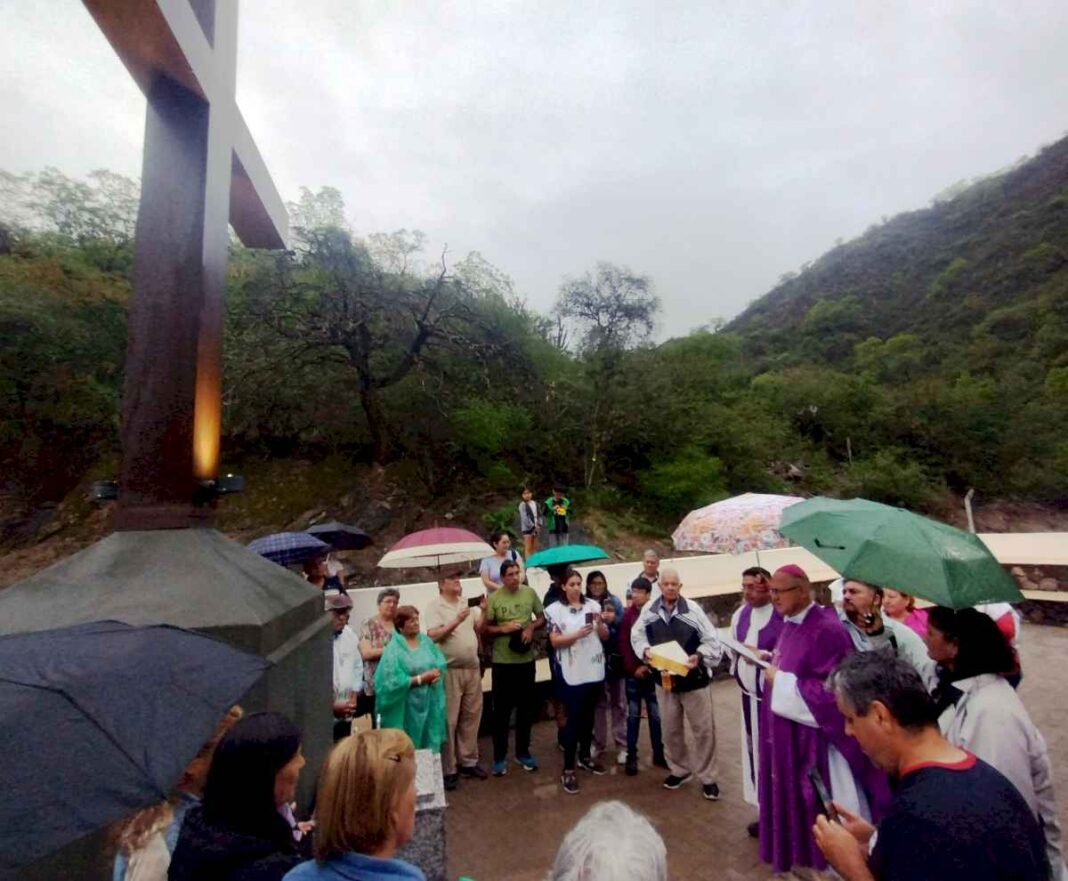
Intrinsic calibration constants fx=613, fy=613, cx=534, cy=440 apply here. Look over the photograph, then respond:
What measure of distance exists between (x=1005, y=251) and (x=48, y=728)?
6846 centimetres

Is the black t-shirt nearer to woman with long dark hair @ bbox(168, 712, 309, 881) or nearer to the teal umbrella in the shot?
woman with long dark hair @ bbox(168, 712, 309, 881)

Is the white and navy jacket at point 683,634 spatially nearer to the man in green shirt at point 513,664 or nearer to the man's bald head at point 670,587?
the man's bald head at point 670,587

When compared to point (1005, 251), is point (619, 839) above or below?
below

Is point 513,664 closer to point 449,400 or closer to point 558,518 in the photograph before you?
point 558,518

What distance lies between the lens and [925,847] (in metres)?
1.48

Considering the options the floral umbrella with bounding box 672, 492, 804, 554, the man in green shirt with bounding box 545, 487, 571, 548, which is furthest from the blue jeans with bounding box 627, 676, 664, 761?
the man in green shirt with bounding box 545, 487, 571, 548

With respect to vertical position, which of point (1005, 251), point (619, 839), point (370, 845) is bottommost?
point (370, 845)

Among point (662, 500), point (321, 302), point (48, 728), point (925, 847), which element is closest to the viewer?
point (48, 728)

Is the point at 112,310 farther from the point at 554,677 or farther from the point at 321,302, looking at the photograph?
the point at 554,677

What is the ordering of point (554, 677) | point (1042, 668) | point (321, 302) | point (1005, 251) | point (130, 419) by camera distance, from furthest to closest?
point (1005, 251), point (321, 302), point (1042, 668), point (554, 677), point (130, 419)

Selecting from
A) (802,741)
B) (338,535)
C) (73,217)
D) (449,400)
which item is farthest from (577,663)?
(73,217)

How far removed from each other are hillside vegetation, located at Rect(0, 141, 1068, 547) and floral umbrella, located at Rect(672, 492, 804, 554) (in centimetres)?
1166

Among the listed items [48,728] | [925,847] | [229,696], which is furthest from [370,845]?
[925,847]

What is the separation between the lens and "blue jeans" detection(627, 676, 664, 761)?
5.03 m
